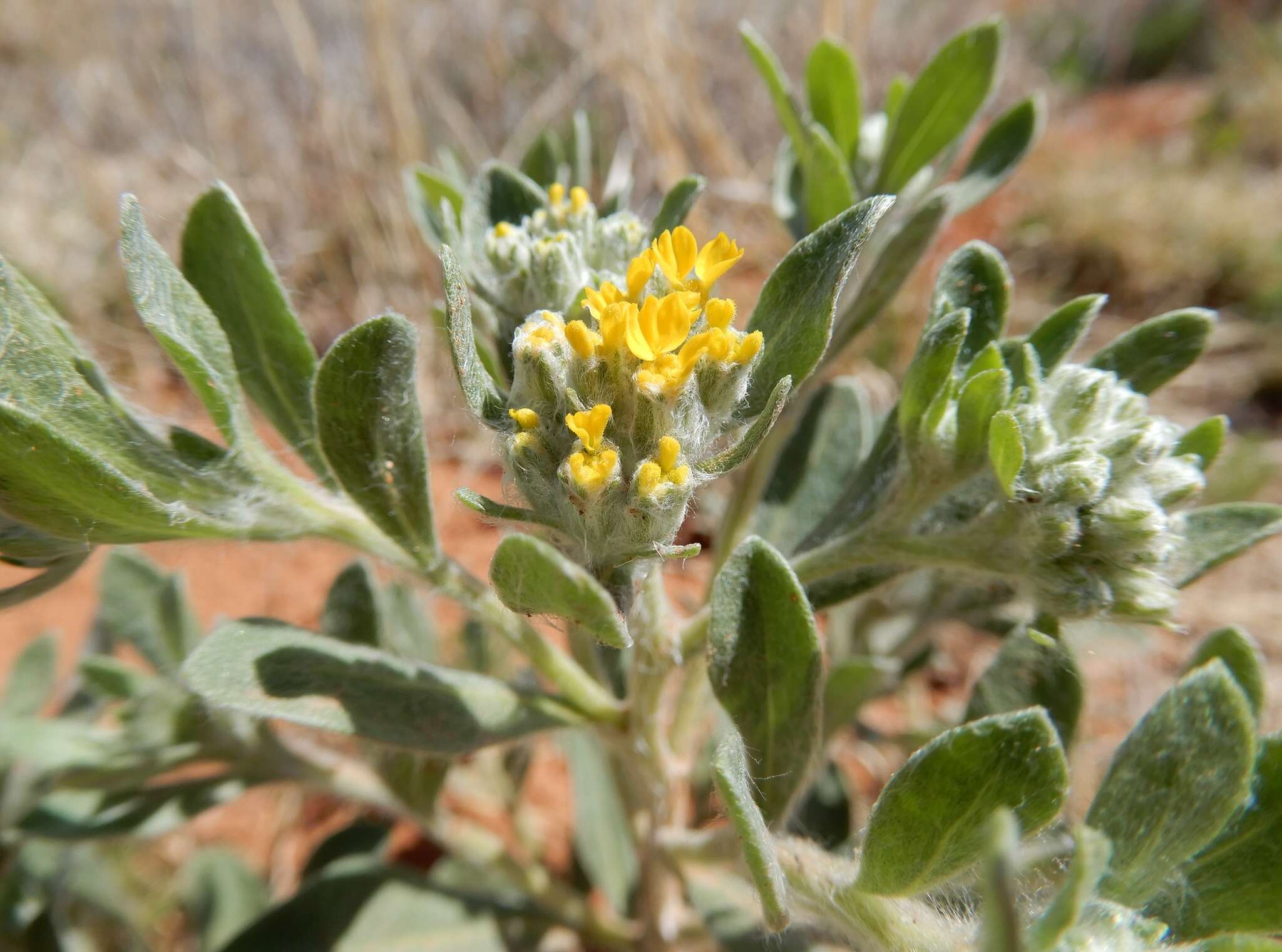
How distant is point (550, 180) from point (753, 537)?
104cm

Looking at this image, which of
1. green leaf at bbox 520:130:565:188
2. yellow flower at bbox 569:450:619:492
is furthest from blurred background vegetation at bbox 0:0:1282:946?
yellow flower at bbox 569:450:619:492

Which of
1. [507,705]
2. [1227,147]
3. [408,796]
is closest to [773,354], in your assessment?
[507,705]

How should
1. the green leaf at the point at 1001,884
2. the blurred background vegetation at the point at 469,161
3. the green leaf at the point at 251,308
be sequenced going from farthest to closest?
the blurred background vegetation at the point at 469,161, the green leaf at the point at 251,308, the green leaf at the point at 1001,884

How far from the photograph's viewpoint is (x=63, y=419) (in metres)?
1.23

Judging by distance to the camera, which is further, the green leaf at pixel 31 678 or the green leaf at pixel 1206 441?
the green leaf at pixel 31 678

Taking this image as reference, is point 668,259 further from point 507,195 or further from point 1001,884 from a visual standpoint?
point 1001,884

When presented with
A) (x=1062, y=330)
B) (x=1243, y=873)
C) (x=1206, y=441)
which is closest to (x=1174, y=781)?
(x=1243, y=873)

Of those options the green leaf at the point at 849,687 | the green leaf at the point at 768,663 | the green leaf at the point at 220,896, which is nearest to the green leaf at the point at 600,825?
the green leaf at the point at 849,687

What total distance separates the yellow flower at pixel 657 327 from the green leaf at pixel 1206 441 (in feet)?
2.78

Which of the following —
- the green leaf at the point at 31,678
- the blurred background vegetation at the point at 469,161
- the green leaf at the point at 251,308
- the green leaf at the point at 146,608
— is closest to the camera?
the green leaf at the point at 251,308

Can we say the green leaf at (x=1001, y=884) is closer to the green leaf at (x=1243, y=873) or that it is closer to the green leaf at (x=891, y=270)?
the green leaf at (x=1243, y=873)

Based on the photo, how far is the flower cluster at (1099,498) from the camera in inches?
49.6

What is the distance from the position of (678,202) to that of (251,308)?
2.26ft

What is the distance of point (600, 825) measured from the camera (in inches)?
104
